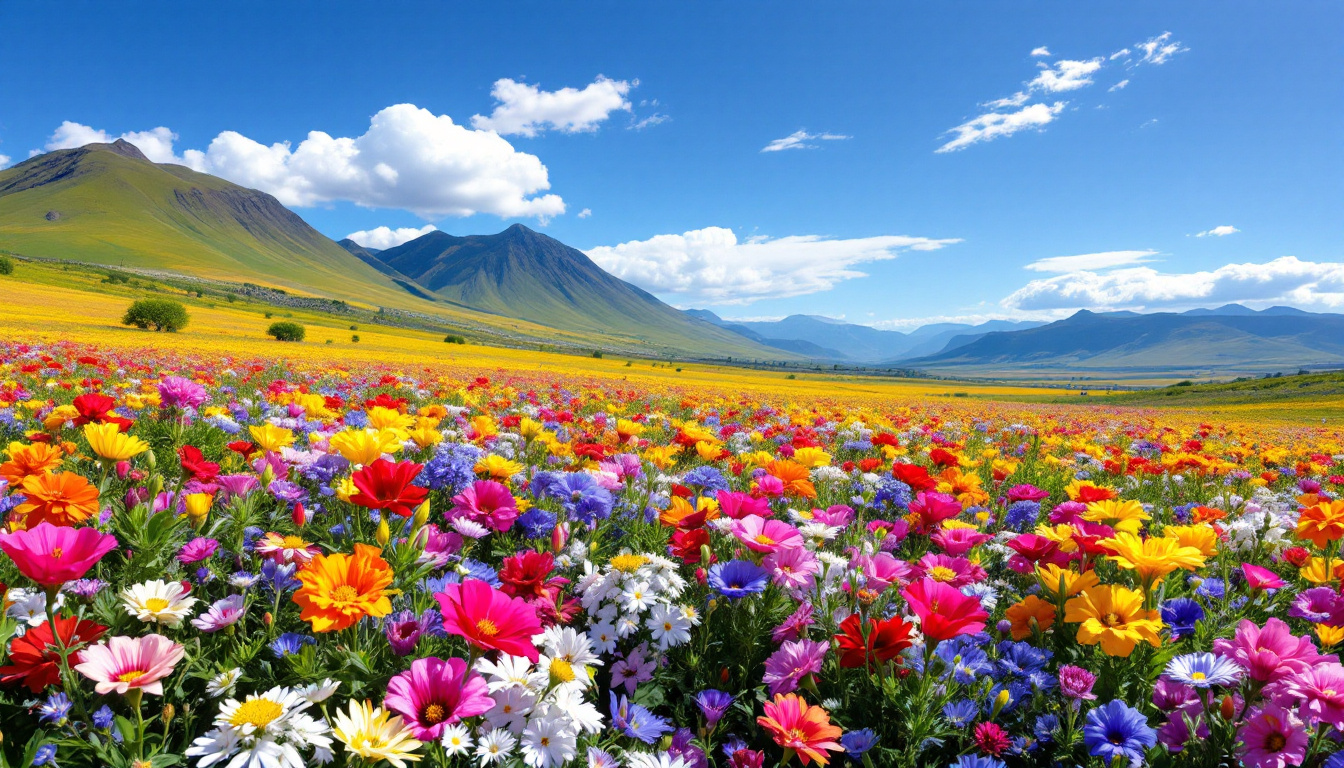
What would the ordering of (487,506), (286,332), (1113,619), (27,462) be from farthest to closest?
1. (286,332)
2. (487,506)
3. (27,462)
4. (1113,619)

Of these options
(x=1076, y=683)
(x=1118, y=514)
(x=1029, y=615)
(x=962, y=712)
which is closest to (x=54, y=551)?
(x=962, y=712)

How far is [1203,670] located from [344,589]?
7.74 ft

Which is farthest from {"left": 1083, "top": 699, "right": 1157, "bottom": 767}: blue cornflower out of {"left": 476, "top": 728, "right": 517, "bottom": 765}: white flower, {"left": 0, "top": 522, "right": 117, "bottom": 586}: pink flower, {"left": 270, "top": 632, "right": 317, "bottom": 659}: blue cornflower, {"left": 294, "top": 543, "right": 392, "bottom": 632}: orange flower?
{"left": 0, "top": 522, "right": 117, "bottom": 586}: pink flower

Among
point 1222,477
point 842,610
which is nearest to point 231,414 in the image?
point 842,610

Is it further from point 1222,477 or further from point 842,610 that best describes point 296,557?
point 1222,477

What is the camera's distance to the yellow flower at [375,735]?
1176 millimetres

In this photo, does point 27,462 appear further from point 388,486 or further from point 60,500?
point 388,486

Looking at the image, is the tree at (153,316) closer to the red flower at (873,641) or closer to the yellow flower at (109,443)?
the yellow flower at (109,443)

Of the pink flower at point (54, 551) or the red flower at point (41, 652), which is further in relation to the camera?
the red flower at point (41, 652)

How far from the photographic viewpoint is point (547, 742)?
1417mm

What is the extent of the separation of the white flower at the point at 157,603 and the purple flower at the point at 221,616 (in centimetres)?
6

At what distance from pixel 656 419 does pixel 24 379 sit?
7113mm

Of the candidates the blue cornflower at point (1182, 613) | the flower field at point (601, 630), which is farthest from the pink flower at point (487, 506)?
the blue cornflower at point (1182, 613)

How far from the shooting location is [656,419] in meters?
6.82
